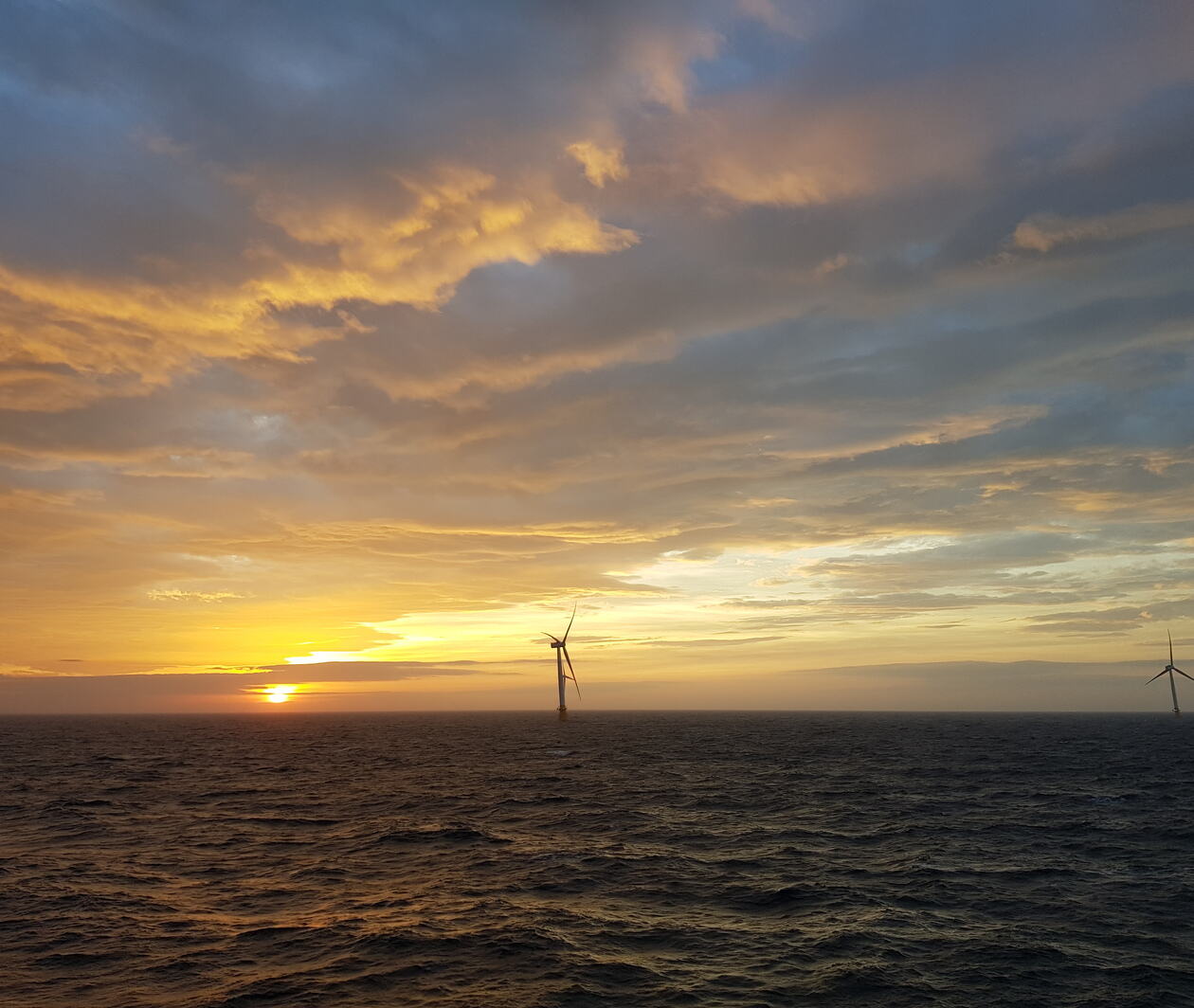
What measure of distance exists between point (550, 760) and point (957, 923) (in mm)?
100575

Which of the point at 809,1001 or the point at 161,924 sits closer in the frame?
the point at 809,1001

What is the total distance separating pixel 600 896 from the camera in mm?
41469

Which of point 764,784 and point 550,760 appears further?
point 550,760

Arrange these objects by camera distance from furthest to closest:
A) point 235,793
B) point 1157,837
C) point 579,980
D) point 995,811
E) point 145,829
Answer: point 235,793 < point 995,811 < point 145,829 < point 1157,837 < point 579,980

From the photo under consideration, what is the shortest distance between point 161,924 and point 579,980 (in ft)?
69.3

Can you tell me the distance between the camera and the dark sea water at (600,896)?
97.6ft

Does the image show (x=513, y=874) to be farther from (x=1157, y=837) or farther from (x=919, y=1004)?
(x=1157, y=837)

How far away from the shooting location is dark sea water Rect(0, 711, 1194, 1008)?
29734mm

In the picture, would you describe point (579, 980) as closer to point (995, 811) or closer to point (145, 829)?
point (145, 829)

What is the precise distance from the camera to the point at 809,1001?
2809 cm

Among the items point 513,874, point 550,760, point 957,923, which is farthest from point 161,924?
point 550,760

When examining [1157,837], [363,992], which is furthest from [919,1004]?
[1157,837]

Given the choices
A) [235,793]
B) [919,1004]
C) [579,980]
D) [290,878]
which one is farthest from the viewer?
[235,793]

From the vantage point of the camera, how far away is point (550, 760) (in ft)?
431
